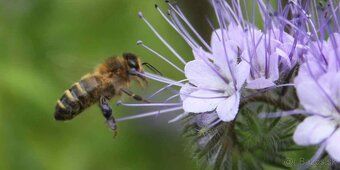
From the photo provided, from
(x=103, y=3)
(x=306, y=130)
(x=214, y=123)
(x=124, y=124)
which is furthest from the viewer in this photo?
(x=103, y=3)

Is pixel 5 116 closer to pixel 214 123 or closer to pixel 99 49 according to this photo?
pixel 99 49

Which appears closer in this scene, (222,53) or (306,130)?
(306,130)

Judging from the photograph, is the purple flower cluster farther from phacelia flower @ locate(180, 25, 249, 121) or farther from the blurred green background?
the blurred green background

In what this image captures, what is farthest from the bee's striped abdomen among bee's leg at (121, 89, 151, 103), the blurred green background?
the blurred green background

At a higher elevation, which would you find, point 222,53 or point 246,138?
point 222,53

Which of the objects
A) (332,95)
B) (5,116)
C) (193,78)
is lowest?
(332,95)

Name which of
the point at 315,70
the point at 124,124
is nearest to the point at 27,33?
the point at 124,124

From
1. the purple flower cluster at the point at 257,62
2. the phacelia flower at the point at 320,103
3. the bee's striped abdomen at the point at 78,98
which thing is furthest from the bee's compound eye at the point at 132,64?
the phacelia flower at the point at 320,103

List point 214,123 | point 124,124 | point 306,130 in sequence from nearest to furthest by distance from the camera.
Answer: point 306,130
point 214,123
point 124,124
